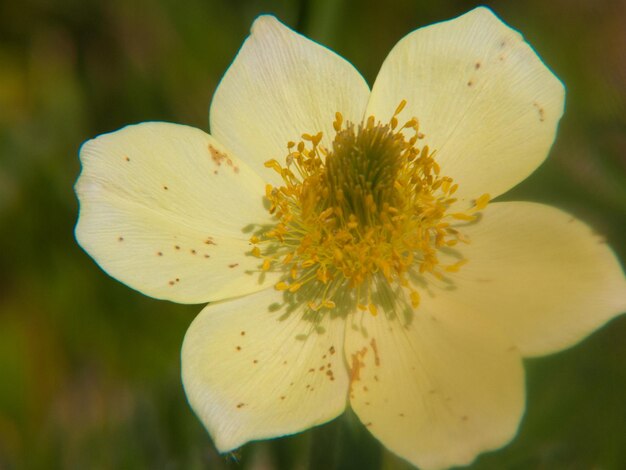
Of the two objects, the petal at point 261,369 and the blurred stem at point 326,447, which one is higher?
the petal at point 261,369

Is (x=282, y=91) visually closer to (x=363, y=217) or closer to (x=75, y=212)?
(x=363, y=217)

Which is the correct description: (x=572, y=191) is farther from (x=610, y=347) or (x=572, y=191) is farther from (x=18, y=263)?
(x=18, y=263)

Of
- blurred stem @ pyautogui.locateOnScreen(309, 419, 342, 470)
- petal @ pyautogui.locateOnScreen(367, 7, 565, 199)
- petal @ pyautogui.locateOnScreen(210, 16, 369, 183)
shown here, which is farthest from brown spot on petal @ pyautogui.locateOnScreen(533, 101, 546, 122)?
blurred stem @ pyautogui.locateOnScreen(309, 419, 342, 470)

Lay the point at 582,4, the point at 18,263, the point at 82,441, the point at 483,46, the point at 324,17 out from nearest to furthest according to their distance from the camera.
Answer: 1. the point at 483,46
2. the point at 82,441
3. the point at 324,17
4. the point at 18,263
5. the point at 582,4

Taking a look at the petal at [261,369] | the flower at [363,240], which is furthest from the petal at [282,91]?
the petal at [261,369]

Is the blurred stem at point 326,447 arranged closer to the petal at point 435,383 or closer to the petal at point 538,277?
the petal at point 435,383

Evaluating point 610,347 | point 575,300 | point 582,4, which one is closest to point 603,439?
point 610,347

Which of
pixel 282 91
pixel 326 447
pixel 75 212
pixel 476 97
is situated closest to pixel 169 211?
pixel 282 91
